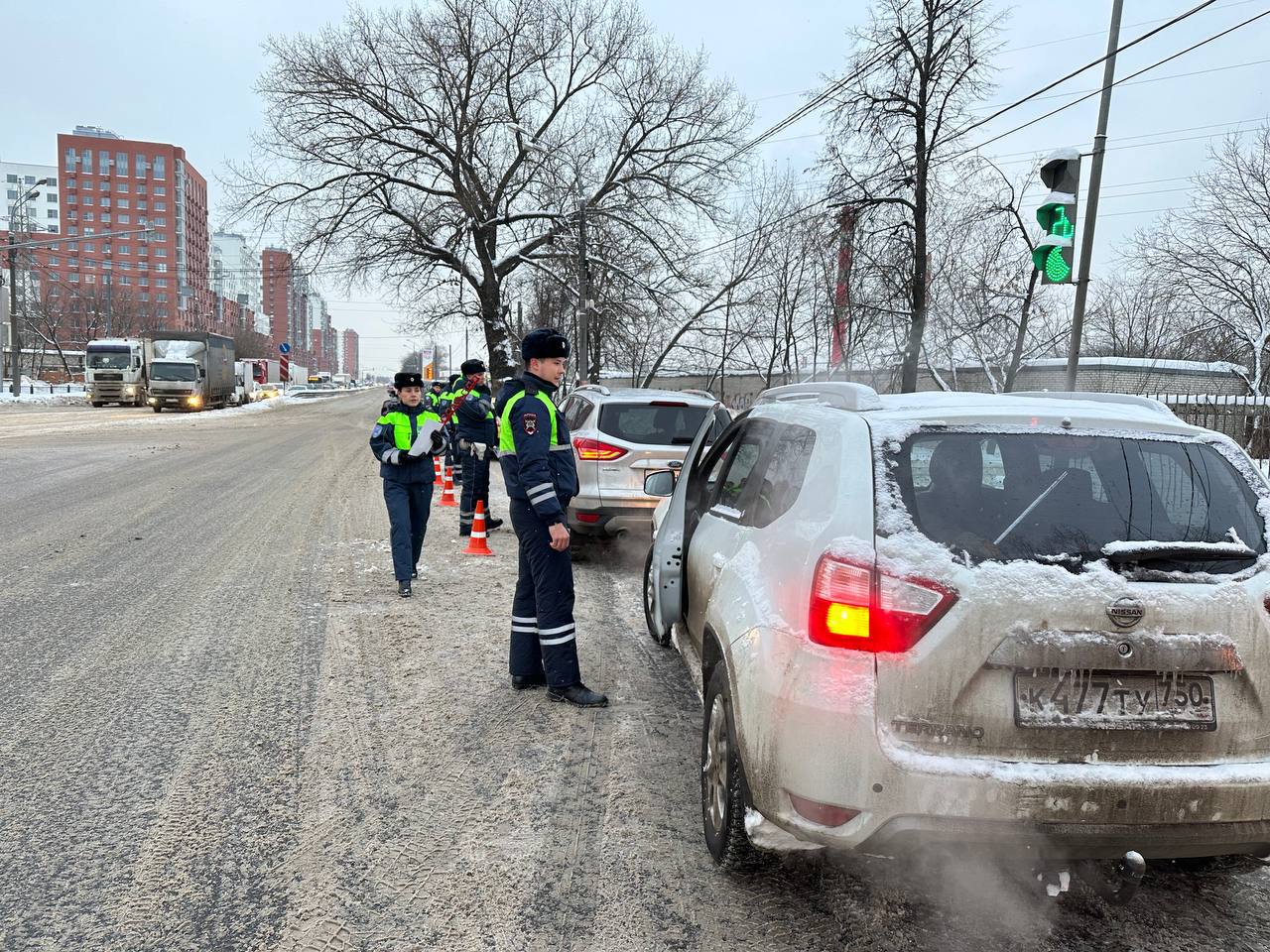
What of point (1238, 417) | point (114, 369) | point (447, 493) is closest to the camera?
point (447, 493)

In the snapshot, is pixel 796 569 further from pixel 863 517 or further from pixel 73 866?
pixel 73 866

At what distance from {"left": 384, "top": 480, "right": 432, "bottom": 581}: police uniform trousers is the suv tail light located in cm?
497

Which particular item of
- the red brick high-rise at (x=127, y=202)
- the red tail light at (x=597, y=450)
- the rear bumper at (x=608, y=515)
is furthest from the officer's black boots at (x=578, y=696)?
the red brick high-rise at (x=127, y=202)

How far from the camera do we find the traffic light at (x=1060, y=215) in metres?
7.83

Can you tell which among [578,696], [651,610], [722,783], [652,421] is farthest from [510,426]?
[652,421]

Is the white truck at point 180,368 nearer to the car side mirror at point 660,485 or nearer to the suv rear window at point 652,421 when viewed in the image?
the suv rear window at point 652,421

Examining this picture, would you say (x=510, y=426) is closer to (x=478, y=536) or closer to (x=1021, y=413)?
(x=1021, y=413)

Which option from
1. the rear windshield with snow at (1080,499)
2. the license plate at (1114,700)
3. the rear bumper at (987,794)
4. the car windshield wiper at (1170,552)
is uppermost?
the rear windshield with snow at (1080,499)

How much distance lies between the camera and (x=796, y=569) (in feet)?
8.37

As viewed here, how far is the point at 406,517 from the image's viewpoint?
6.88 meters

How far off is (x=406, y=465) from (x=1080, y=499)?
213 inches

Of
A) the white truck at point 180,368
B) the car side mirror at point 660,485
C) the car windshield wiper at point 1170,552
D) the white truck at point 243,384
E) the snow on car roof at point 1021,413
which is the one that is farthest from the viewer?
the white truck at point 243,384

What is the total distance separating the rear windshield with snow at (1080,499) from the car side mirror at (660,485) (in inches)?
96.7

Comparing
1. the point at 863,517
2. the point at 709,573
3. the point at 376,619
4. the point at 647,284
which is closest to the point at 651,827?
the point at 709,573
